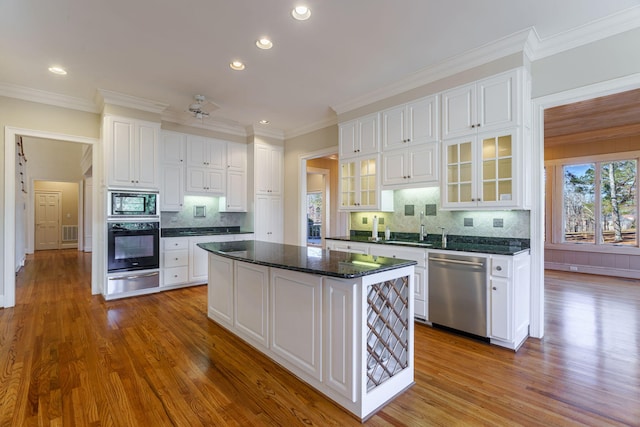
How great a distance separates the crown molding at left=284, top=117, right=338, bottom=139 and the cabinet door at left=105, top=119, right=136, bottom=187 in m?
2.76

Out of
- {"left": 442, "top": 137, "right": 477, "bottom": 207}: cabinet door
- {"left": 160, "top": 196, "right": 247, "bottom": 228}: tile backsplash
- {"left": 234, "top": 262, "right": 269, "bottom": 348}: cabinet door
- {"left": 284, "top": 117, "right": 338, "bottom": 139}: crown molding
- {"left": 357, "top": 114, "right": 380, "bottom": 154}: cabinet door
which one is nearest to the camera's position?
{"left": 234, "top": 262, "right": 269, "bottom": 348}: cabinet door

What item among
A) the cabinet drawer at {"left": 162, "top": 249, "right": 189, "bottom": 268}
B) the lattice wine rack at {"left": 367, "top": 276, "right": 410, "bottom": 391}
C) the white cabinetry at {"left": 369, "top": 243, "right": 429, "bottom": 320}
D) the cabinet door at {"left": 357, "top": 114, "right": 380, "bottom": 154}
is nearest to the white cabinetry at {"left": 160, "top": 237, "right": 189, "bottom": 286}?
the cabinet drawer at {"left": 162, "top": 249, "right": 189, "bottom": 268}

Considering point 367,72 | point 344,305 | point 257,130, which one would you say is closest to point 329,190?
point 257,130

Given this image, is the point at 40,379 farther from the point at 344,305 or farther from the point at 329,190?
the point at 329,190

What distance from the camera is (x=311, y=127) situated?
5754 millimetres

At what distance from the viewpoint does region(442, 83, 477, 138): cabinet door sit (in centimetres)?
326

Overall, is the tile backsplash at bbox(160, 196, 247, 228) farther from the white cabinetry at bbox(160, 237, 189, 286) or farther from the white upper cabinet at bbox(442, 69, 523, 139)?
the white upper cabinet at bbox(442, 69, 523, 139)

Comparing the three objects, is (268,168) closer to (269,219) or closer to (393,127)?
(269,219)

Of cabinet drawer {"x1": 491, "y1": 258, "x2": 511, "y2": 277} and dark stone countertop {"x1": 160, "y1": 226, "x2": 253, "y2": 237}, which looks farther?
dark stone countertop {"x1": 160, "y1": 226, "x2": 253, "y2": 237}

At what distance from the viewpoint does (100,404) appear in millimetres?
2025

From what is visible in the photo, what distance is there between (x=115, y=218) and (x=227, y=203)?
1908mm

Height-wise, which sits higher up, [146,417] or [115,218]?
[115,218]

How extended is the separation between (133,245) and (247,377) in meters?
3.25

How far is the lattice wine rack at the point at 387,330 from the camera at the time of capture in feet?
6.55
